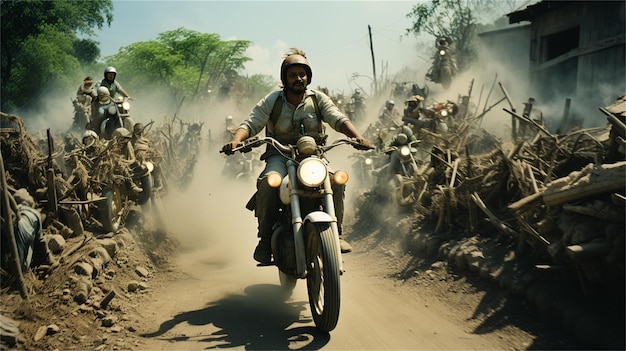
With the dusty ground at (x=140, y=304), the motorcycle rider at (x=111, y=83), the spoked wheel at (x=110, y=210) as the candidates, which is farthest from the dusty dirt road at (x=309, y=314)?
the motorcycle rider at (x=111, y=83)

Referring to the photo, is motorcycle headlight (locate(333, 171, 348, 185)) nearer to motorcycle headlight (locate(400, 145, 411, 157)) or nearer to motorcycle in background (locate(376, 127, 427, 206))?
motorcycle in background (locate(376, 127, 427, 206))

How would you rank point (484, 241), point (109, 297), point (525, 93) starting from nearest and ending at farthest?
1. point (109, 297)
2. point (484, 241)
3. point (525, 93)

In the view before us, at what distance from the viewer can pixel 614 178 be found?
4.48m

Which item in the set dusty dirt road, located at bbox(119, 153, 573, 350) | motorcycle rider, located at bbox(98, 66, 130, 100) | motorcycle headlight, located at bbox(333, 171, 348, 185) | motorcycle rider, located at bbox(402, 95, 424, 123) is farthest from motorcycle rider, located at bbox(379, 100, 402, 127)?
motorcycle headlight, located at bbox(333, 171, 348, 185)

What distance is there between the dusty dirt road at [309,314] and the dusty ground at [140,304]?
0.03 metres

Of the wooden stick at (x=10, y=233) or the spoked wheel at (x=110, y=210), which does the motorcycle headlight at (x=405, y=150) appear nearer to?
the spoked wheel at (x=110, y=210)

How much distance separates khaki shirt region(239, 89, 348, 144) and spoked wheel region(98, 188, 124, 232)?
282 centimetres

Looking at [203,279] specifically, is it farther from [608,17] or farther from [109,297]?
[608,17]


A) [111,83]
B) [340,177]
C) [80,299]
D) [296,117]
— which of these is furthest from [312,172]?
[111,83]

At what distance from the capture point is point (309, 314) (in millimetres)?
5605

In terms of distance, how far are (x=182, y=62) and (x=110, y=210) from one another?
153 ft

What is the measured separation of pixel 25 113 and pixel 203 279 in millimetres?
35017

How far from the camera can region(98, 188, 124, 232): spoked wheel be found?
24.6 feet

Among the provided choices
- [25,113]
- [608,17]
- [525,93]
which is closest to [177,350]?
[608,17]
